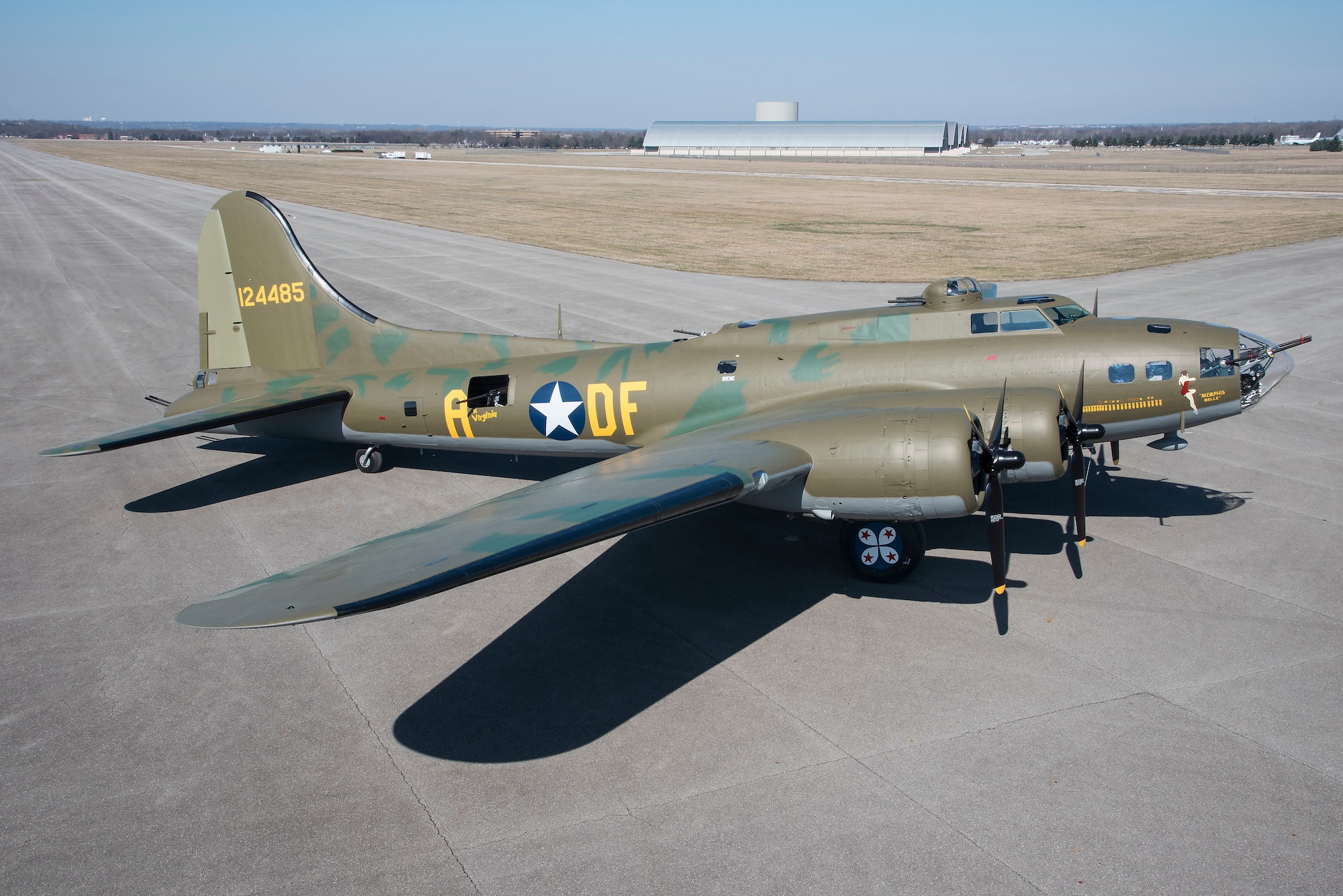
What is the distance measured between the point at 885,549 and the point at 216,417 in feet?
39.6

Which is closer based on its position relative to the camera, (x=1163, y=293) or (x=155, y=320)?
(x=155, y=320)

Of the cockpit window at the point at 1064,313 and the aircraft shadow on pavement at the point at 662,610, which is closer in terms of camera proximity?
the aircraft shadow on pavement at the point at 662,610

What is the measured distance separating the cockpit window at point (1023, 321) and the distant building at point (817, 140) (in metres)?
157

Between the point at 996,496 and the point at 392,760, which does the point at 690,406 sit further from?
the point at 392,760

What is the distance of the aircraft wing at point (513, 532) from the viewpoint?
299 inches

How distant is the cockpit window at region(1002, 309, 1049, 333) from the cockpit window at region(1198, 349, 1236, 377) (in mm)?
2420

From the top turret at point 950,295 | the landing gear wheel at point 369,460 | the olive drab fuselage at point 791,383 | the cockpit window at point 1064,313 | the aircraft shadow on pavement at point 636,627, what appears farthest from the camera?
the landing gear wheel at point 369,460

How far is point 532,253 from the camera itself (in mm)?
47656

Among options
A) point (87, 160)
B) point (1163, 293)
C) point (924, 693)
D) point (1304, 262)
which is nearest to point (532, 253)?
point (1163, 293)

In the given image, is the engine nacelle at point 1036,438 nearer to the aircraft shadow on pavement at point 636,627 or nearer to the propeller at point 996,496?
the propeller at point 996,496

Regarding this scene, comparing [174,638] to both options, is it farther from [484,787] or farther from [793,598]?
[793,598]

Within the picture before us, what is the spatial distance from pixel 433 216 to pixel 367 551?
61.8 meters

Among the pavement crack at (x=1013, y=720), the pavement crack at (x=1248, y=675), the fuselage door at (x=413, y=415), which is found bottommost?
the pavement crack at (x=1013, y=720)

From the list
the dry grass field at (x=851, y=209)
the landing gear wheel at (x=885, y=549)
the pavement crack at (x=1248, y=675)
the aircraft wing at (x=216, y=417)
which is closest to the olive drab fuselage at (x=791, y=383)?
the aircraft wing at (x=216, y=417)
